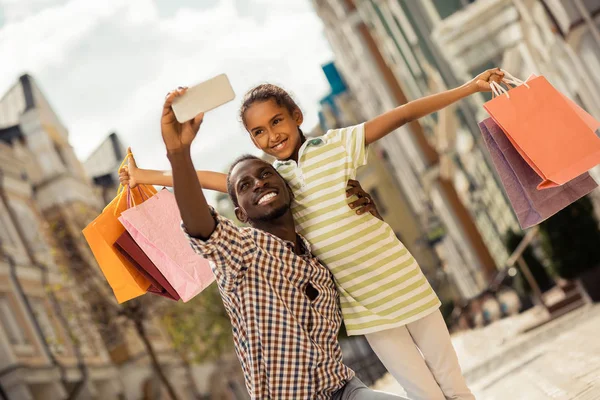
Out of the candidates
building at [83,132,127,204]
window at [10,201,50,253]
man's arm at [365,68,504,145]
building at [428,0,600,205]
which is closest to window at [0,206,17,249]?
window at [10,201,50,253]

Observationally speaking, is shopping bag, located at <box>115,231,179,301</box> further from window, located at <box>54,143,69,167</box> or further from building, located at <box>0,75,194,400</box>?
window, located at <box>54,143,69,167</box>

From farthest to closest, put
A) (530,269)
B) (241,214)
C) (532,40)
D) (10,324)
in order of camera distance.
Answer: (10,324) < (530,269) < (532,40) < (241,214)

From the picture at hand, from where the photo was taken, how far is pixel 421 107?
414 cm

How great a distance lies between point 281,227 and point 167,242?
702 millimetres

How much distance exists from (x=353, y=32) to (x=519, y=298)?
25.7m

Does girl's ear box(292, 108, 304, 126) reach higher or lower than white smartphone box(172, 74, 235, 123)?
lower

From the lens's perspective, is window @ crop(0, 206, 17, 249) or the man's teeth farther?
window @ crop(0, 206, 17, 249)

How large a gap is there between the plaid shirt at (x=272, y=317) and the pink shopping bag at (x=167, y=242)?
62 cm

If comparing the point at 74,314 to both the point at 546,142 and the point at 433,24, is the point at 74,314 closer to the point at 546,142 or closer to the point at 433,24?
the point at 433,24

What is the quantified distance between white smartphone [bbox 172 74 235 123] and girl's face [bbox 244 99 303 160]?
2.82 feet

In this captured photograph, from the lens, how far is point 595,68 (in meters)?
12.1

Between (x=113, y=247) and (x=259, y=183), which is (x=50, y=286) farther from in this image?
(x=259, y=183)

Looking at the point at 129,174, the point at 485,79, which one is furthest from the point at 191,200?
the point at 485,79

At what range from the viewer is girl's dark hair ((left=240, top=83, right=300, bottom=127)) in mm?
4129
